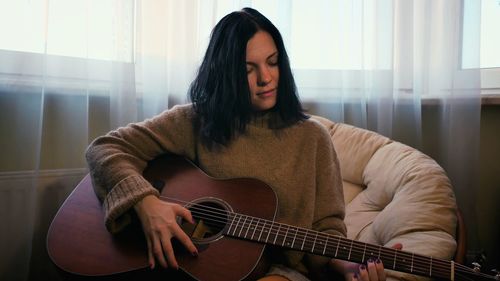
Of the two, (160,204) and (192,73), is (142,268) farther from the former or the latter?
(192,73)

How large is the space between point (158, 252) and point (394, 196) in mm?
787

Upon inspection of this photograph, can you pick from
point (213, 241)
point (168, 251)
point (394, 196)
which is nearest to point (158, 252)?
point (168, 251)

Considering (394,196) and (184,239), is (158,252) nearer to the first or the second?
(184,239)

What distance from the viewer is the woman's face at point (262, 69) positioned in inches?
43.3

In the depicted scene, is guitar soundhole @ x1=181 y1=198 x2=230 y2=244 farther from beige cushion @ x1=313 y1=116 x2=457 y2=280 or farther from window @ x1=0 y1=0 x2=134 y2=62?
window @ x1=0 y1=0 x2=134 y2=62

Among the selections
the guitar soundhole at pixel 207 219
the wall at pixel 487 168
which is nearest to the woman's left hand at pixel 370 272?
the guitar soundhole at pixel 207 219

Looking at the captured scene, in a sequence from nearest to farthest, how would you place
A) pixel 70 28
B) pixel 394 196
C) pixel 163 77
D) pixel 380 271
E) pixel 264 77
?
pixel 380 271, pixel 264 77, pixel 394 196, pixel 70 28, pixel 163 77

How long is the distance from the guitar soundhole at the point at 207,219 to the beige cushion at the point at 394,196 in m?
0.44

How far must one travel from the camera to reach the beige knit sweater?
3.43 ft

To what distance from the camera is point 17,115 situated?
4.78 ft

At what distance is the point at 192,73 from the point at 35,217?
81 centimetres

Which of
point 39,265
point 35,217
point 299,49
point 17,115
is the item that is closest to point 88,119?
point 17,115

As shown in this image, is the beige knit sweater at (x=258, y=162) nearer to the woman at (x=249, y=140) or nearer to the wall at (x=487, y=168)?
the woman at (x=249, y=140)

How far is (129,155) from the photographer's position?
111 centimetres
